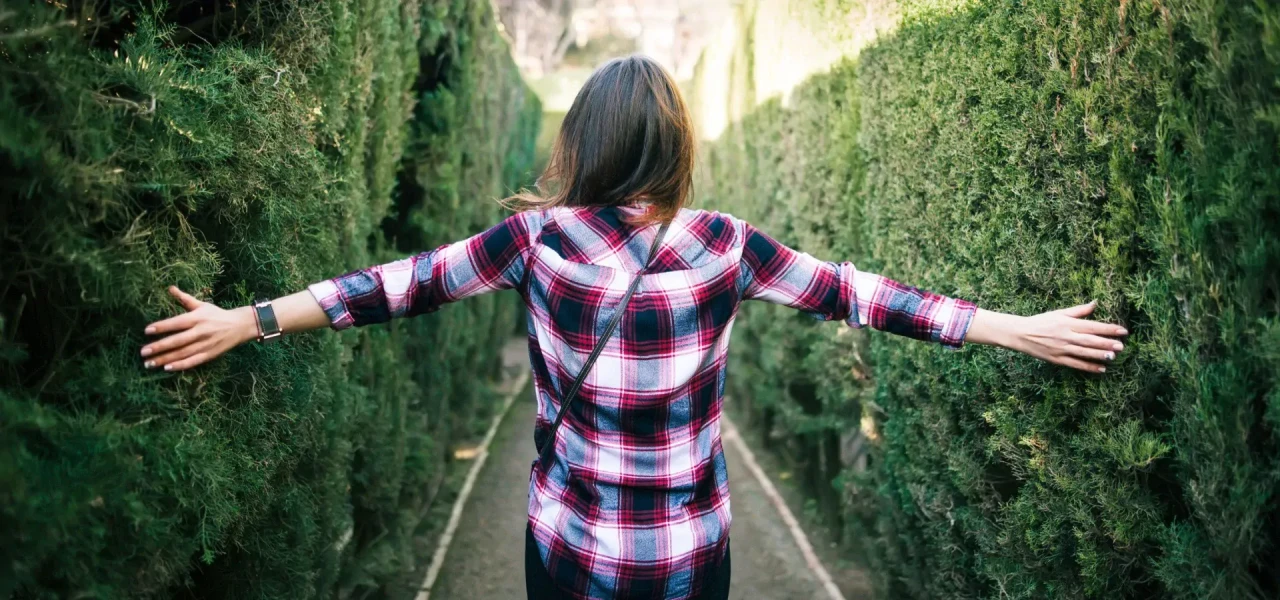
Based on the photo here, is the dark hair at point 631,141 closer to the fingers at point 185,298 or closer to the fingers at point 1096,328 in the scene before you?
the fingers at point 185,298

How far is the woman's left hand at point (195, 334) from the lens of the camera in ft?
6.51

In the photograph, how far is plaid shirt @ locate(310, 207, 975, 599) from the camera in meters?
2.09

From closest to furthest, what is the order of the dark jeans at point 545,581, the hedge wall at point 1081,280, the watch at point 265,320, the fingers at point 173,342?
1. the hedge wall at point 1081,280
2. the fingers at point 173,342
3. the watch at point 265,320
4. the dark jeans at point 545,581

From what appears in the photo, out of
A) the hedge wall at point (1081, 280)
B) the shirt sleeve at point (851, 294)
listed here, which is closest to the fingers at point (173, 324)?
the shirt sleeve at point (851, 294)

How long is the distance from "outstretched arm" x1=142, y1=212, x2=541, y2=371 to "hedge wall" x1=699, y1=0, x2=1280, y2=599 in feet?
4.91

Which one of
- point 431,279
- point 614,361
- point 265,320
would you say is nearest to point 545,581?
point 614,361

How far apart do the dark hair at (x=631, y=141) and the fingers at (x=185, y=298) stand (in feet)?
2.88

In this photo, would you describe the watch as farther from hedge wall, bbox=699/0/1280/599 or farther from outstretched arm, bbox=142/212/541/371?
hedge wall, bbox=699/0/1280/599

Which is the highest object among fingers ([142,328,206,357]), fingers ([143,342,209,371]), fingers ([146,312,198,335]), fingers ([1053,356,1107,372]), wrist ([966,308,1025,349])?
fingers ([146,312,198,335])

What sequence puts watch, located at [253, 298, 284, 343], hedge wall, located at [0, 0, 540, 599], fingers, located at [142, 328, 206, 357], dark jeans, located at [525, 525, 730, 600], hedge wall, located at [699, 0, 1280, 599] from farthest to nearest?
dark jeans, located at [525, 525, 730, 600]
watch, located at [253, 298, 284, 343]
fingers, located at [142, 328, 206, 357]
hedge wall, located at [699, 0, 1280, 599]
hedge wall, located at [0, 0, 540, 599]

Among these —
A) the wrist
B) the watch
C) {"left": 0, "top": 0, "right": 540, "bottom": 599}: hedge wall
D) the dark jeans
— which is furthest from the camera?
the wrist

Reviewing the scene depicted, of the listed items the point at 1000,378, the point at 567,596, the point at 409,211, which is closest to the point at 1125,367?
the point at 1000,378

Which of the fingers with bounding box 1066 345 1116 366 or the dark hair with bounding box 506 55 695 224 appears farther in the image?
the fingers with bounding box 1066 345 1116 366

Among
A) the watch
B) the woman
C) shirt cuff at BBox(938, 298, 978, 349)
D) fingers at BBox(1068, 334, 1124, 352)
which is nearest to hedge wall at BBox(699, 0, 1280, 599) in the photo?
fingers at BBox(1068, 334, 1124, 352)
